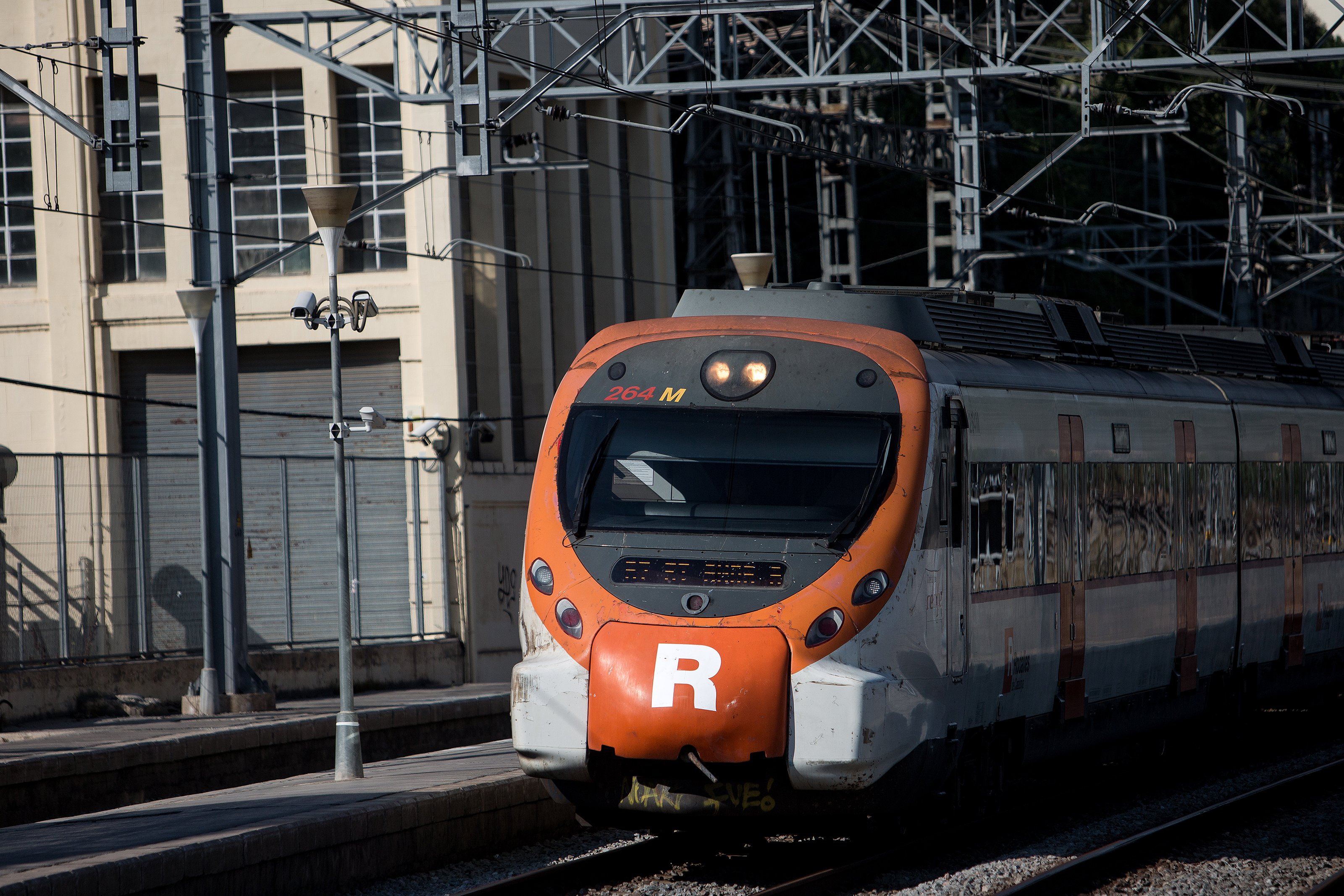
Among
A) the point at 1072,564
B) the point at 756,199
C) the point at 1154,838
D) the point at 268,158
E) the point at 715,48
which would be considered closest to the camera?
the point at 1154,838

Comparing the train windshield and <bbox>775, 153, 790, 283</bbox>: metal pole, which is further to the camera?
<bbox>775, 153, 790, 283</bbox>: metal pole

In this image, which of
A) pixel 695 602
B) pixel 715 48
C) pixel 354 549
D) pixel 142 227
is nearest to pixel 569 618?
pixel 695 602

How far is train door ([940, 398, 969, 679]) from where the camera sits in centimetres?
1084

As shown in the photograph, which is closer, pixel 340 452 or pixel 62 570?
pixel 340 452

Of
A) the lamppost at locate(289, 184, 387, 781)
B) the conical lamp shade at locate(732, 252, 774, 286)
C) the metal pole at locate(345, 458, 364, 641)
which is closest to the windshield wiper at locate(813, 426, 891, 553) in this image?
the lamppost at locate(289, 184, 387, 781)

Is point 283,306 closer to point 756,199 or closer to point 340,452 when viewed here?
point 756,199

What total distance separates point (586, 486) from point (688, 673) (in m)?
1.36

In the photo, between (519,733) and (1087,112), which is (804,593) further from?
(1087,112)

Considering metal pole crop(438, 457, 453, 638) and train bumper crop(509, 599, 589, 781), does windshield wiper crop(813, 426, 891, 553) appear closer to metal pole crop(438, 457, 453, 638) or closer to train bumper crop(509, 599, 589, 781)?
train bumper crop(509, 599, 589, 781)

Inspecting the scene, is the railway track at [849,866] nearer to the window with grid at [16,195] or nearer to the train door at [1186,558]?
the train door at [1186,558]

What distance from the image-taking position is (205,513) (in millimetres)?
20562

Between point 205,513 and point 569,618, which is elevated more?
Answer: point 205,513

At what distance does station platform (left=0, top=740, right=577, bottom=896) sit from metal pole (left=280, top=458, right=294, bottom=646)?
12.0 metres

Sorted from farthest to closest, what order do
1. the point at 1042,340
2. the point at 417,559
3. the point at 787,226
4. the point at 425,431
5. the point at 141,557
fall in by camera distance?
the point at 787,226 → the point at 425,431 → the point at 417,559 → the point at 141,557 → the point at 1042,340
